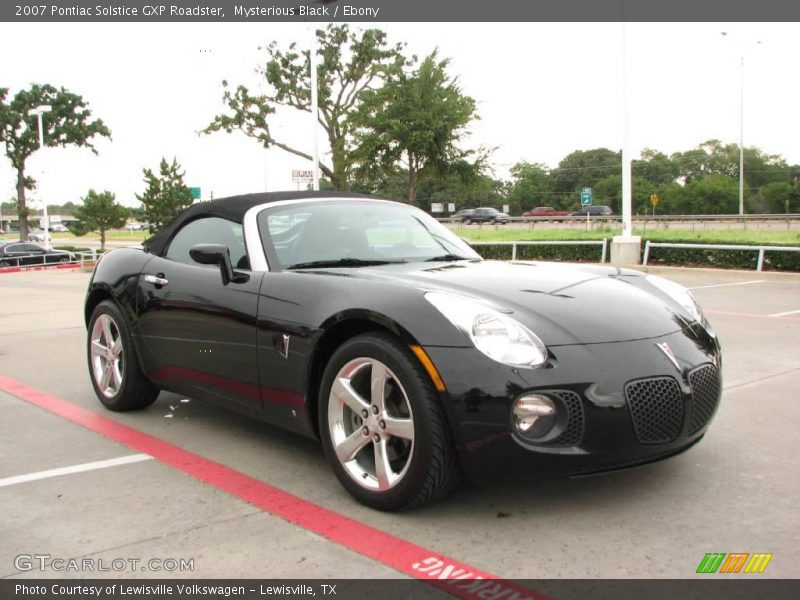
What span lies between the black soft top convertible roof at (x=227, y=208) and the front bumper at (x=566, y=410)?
1.82 meters

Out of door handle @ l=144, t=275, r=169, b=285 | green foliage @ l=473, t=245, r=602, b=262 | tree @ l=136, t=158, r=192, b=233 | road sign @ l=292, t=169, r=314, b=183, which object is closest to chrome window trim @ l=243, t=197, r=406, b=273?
door handle @ l=144, t=275, r=169, b=285

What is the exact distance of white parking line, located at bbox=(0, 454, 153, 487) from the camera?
3.84 m

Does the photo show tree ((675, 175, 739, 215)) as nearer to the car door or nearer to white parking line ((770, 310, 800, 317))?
white parking line ((770, 310, 800, 317))

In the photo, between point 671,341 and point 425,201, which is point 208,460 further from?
point 425,201

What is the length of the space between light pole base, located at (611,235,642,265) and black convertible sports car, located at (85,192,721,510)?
13831 millimetres

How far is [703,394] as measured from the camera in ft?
10.8

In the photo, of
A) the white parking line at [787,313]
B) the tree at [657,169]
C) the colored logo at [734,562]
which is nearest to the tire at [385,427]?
the colored logo at [734,562]

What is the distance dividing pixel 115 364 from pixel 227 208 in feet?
4.74

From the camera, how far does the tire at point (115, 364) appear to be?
194 inches

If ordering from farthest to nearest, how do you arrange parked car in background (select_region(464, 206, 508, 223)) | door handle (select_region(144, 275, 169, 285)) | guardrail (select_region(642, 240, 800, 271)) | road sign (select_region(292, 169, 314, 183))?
parked car in background (select_region(464, 206, 508, 223)) → road sign (select_region(292, 169, 314, 183)) → guardrail (select_region(642, 240, 800, 271)) → door handle (select_region(144, 275, 169, 285))

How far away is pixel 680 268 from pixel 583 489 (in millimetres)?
14105

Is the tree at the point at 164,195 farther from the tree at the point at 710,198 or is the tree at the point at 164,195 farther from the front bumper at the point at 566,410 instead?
the tree at the point at 710,198

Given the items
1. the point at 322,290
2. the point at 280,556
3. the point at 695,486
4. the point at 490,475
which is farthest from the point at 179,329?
the point at 695,486

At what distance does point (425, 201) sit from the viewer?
103250 mm
